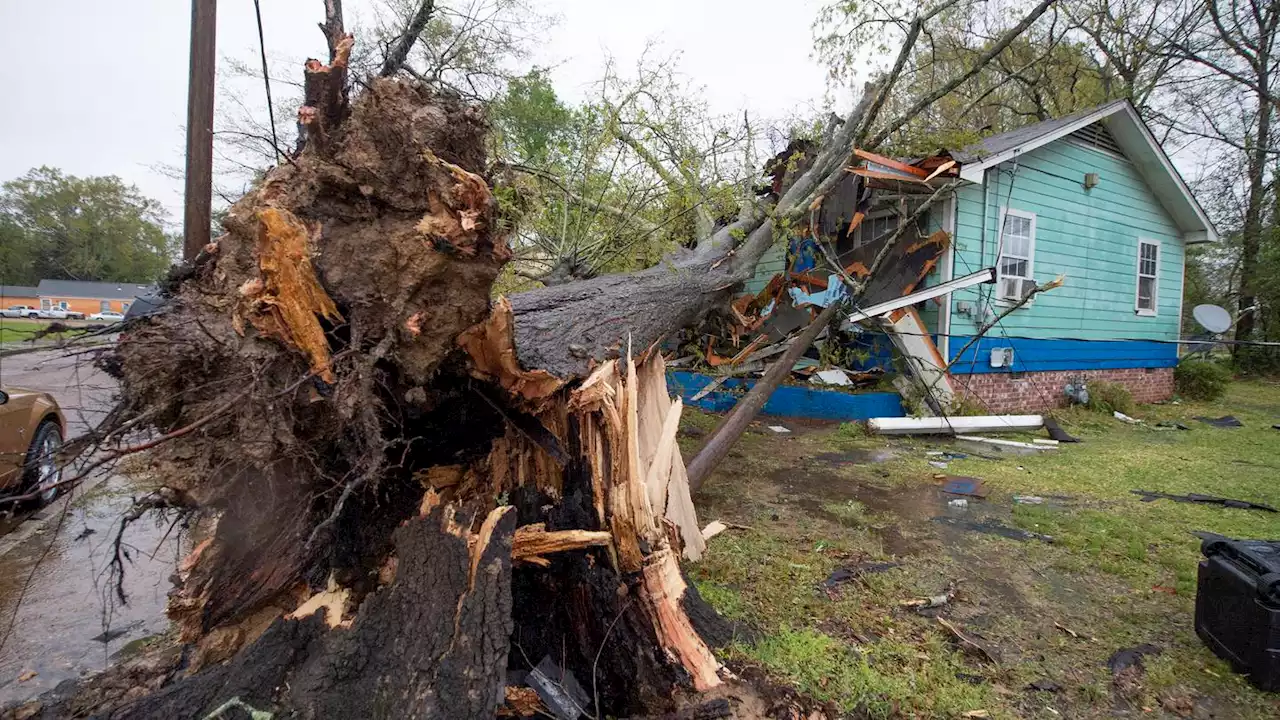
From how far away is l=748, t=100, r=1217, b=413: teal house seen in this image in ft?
29.9

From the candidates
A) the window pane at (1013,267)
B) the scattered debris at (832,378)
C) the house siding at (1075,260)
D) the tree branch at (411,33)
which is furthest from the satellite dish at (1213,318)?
the tree branch at (411,33)

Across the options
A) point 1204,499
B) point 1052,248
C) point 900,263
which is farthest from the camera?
point 1052,248

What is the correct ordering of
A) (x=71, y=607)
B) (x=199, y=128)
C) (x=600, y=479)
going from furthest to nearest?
(x=199, y=128)
(x=71, y=607)
(x=600, y=479)

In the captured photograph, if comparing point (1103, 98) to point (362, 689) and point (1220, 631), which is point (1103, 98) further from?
point (362, 689)

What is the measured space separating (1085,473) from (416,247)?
23.6 feet

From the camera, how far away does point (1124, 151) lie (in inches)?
443

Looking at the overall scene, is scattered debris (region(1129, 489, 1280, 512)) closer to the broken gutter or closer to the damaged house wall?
the broken gutter

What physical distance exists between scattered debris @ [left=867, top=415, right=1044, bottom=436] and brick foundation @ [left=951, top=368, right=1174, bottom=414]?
567 millimetres

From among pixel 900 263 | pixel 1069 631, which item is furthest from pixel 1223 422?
pixel 1069 631

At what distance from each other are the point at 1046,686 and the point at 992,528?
7.59ft

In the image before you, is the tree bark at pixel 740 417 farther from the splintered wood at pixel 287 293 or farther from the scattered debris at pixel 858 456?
the splintered wood at pixel 287 293

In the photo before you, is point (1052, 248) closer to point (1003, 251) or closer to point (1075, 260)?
point (1075, 260)

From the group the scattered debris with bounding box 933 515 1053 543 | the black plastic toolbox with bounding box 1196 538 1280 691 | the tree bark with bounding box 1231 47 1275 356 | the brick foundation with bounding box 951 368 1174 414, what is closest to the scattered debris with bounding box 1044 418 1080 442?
the brick foundation with bounding box 951 368 1174 414

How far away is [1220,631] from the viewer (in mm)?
2871
